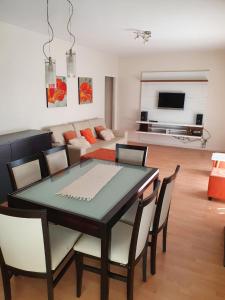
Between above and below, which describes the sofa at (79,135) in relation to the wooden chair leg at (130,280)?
above

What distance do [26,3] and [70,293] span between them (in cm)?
319

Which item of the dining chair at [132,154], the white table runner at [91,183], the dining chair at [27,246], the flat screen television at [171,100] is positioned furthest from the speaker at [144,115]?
the dining chair at [27,246]

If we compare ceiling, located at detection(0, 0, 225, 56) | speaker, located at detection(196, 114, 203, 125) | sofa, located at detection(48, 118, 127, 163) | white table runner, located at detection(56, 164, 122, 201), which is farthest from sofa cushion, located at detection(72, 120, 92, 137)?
speaker, located at detection(196, 114, 203, 125)

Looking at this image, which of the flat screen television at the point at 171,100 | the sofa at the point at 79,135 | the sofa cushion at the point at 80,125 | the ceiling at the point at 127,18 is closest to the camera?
the ceiling at the point at 127,18

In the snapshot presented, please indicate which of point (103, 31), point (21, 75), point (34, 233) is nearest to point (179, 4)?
point (103, 31)

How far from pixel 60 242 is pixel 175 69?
6.00 meters

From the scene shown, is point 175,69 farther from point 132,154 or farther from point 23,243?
point 23,243

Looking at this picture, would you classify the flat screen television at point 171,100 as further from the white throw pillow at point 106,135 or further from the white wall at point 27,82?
the white wall at point 27,82

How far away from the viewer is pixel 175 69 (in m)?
6.55

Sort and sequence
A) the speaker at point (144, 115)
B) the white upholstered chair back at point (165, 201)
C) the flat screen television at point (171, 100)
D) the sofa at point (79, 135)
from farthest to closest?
the speaker at point (144, 115) < the flat screen television at point (171, 100) < the sofa at point (79, 135) < the white upholstered chair back at point (165, 201)

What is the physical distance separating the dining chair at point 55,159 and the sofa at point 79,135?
56.4 inches

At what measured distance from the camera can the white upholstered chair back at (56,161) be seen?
104 inches

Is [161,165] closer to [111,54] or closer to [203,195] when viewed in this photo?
[203,195]

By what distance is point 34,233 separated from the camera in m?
1.43
